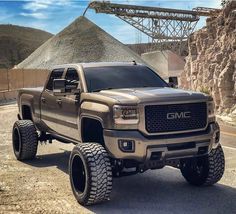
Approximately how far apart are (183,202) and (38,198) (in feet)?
7.38

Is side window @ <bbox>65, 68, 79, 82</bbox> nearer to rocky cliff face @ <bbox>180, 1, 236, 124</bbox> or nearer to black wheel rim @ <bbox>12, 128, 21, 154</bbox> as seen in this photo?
black wheel rim @ <bbox>12, 128, 21, 154</bbox>

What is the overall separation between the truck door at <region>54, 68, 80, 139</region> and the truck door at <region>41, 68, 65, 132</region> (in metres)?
0.17

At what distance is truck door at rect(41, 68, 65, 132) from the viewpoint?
27.4 feet

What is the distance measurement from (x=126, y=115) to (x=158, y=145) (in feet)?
2.04

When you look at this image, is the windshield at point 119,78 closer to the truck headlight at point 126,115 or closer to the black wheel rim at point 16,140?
the truck headlight at point 126,115

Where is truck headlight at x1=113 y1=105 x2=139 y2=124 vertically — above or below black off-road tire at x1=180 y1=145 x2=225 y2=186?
above

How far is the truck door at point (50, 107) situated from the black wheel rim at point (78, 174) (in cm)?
153

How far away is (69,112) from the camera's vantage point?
7688 mm

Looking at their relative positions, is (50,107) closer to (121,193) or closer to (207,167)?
(121,193)

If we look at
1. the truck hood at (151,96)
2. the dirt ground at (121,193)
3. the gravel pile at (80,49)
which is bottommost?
the dirt ground at (121,193)

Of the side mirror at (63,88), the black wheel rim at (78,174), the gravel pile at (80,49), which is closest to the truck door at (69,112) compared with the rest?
the side mirror at (63,88)

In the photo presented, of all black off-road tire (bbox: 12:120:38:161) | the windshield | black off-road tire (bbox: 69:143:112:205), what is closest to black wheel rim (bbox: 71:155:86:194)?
black off-road tire (bbox: 69:143:112:205)

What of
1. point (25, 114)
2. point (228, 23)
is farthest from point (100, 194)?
point (228, 23)

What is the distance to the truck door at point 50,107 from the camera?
8359 mm
